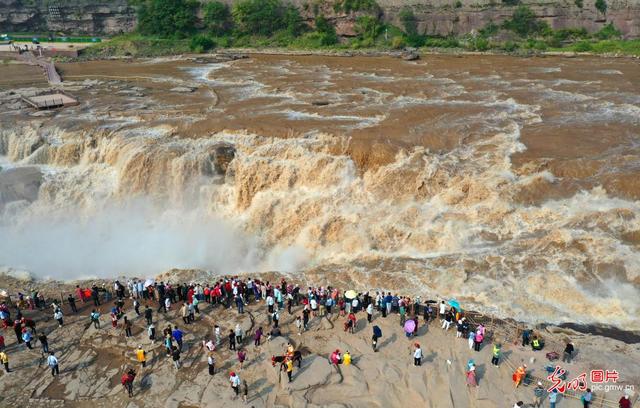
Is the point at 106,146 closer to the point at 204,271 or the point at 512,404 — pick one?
the point at 204,271

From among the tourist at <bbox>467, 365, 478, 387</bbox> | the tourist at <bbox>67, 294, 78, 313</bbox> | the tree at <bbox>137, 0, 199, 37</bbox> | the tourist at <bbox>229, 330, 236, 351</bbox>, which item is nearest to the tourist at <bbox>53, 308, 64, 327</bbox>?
the tourist at <bbox>67, 294, 78, 313</bbox>

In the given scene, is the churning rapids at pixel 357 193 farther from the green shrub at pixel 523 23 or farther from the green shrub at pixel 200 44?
the green shrub at pixel 200 44

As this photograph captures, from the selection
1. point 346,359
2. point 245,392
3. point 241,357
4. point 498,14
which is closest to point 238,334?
point 241,357

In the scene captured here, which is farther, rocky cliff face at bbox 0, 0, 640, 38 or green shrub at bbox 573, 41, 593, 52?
rocky cliff face at bbox 0, 0, 640, 38

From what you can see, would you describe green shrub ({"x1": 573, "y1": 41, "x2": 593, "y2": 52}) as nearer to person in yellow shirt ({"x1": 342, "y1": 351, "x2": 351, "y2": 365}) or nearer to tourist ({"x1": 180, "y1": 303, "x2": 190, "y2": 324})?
person in yellow shirt ({"x1": 342, "y1": 351, "x2": 351, "y2": 365})


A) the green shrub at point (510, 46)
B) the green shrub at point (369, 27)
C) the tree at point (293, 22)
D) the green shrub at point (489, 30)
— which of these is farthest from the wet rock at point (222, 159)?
the green shrub at point (489, 30)

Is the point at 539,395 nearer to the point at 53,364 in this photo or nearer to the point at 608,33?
the point at 53,364
